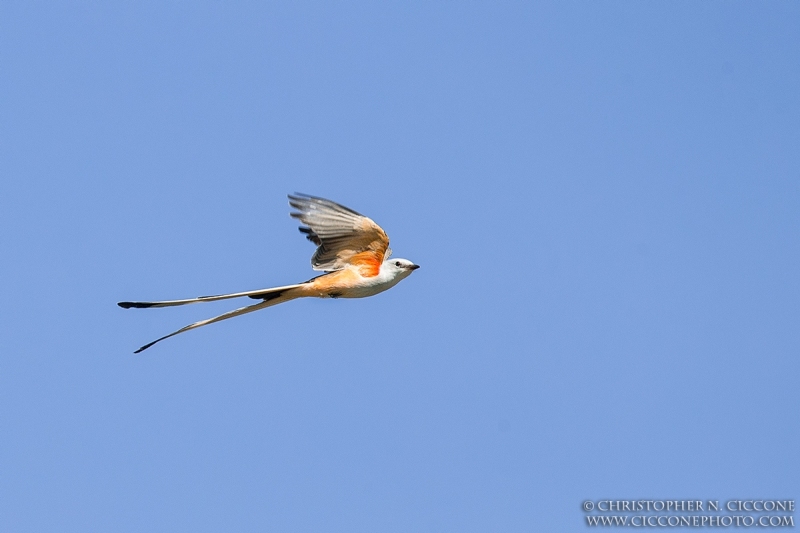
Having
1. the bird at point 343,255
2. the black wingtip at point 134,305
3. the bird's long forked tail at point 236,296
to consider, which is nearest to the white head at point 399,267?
the bird at point 343,255

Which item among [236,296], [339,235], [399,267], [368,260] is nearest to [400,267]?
[399,267]

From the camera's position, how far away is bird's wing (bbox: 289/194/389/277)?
33.7ft

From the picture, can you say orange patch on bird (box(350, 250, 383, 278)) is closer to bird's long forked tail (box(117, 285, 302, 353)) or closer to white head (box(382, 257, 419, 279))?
white head (box(382, 257, 419, 279))

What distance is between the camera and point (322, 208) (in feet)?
33.7

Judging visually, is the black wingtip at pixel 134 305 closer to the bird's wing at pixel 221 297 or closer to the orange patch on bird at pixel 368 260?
the bird's wing at pixel 221 297

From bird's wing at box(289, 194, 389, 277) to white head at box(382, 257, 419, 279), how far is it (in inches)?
7.5

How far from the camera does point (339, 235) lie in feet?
34.1

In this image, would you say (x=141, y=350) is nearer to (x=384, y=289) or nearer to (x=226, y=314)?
(x=226, y=314)

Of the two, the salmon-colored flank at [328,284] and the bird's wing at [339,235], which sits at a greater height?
the bird's wing at [339,235]

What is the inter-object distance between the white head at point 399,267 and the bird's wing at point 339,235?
0.19 m

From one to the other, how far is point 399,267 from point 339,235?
0.71m

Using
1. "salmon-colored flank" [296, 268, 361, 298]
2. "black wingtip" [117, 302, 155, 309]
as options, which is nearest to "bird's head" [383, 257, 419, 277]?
"salmon-colored flank" [296, 268, 361, 298]

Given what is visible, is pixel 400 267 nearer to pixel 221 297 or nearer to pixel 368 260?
pixel 368 260

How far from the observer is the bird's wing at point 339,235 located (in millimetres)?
10266
